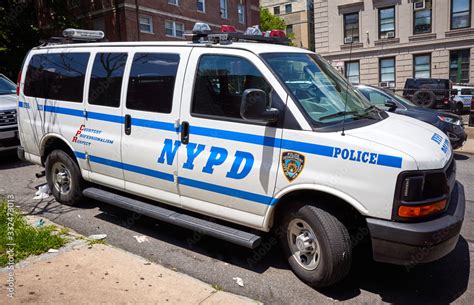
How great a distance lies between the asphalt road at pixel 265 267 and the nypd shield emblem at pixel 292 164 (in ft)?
3.45

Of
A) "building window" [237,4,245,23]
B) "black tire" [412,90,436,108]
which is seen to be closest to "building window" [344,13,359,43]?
"building window" [237,4,245,23]

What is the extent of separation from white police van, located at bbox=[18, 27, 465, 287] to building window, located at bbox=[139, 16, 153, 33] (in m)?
26.1

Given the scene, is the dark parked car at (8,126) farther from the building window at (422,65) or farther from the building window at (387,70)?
the building window at (422,65)

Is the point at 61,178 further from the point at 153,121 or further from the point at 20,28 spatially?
the point at 20,28

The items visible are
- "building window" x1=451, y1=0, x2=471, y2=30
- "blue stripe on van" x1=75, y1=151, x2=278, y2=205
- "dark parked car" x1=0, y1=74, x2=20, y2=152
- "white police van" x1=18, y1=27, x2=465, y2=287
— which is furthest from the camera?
"building window" x1=451, y1=0, x2=471, y2=30

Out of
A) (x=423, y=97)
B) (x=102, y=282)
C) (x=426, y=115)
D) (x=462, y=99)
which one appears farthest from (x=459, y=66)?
(x=102, y=282)

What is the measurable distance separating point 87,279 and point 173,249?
1.06 meters

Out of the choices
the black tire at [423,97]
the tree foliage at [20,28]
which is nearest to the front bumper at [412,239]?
the black tire at [423,97]

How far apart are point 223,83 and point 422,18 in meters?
30.0

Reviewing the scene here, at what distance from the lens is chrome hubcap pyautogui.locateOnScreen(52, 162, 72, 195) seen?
5973mm

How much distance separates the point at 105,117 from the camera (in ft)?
16.9

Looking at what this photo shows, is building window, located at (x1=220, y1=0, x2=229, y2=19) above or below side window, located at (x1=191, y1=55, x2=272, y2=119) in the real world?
above

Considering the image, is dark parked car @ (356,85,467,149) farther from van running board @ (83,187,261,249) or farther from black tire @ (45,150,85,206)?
black tire @ (45,150,85,206)

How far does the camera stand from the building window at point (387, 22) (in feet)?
100
